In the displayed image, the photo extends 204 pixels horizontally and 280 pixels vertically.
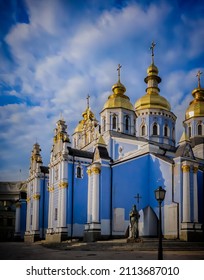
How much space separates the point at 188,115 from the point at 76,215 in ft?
34.0

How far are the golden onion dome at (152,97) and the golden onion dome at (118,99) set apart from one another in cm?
140

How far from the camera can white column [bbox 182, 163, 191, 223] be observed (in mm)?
15750

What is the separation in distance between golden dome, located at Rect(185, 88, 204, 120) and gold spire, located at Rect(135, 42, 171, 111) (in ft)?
4.65

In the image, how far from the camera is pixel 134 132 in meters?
24.7

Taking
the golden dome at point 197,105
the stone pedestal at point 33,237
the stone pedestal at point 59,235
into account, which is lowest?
the stone pedestal at point 33,237

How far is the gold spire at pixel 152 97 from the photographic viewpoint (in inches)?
1012

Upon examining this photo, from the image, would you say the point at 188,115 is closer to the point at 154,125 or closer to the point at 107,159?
the point at 154,125

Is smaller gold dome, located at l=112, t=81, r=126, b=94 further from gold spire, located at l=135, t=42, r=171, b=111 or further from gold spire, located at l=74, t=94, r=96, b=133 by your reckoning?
gold spire, located at l=74, t=94, r=96, b=133

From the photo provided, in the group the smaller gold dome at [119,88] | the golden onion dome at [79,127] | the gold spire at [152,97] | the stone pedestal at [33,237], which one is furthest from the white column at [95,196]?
the golden onion dome at [79,127]

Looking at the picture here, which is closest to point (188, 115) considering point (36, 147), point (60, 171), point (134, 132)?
point (134, 132)

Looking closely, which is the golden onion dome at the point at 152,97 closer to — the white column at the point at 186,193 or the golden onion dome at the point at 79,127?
the golden onion dome at the point at 79,127

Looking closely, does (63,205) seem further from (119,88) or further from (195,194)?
(119,88)

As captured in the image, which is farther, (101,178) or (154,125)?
(154,125)

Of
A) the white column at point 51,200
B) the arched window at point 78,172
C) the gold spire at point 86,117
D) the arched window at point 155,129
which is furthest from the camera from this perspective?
the gold spire at point 86,117
